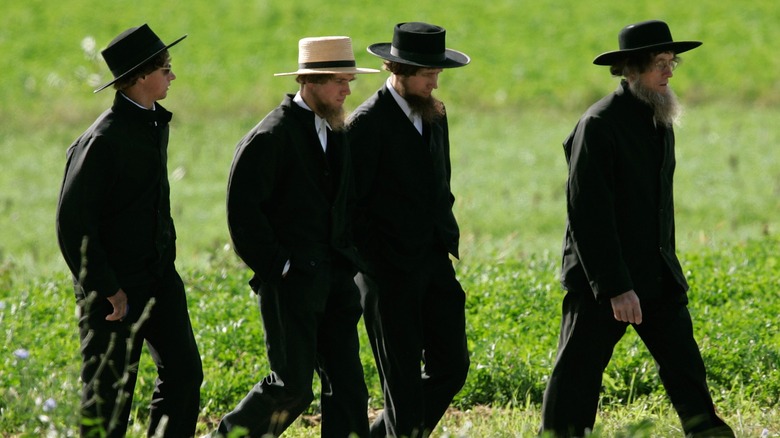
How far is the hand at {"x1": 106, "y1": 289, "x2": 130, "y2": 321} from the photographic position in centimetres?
622

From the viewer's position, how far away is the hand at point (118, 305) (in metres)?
6.22

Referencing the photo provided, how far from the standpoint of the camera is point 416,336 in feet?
22.3

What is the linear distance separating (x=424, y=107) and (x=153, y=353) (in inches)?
71.6

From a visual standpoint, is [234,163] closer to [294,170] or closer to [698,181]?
[294,170]

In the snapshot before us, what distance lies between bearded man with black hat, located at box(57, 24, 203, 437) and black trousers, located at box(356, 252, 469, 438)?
94 cm

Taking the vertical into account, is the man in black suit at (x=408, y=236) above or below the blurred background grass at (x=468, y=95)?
below

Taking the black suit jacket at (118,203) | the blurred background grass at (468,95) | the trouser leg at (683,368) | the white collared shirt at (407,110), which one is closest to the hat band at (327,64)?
the white collared shirt at (407,110)

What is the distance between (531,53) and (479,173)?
9813mm

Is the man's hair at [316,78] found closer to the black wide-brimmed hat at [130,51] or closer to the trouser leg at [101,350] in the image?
the black wide-brimmed hat at [130,51]

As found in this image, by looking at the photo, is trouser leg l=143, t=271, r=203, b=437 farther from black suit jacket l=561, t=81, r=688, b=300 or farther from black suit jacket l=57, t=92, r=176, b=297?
black suit jacket l=561, t=81, r=688, b=300

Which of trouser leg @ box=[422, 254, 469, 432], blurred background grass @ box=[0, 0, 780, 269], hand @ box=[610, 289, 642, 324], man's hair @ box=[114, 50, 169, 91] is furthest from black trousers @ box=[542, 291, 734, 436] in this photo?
blurred background grass @ box=[0, 0, 780, 269]

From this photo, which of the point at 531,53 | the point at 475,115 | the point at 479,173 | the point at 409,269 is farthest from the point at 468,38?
the point at 409,269

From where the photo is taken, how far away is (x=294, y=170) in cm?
640

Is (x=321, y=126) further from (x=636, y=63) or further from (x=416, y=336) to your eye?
(x=636, y=63)
